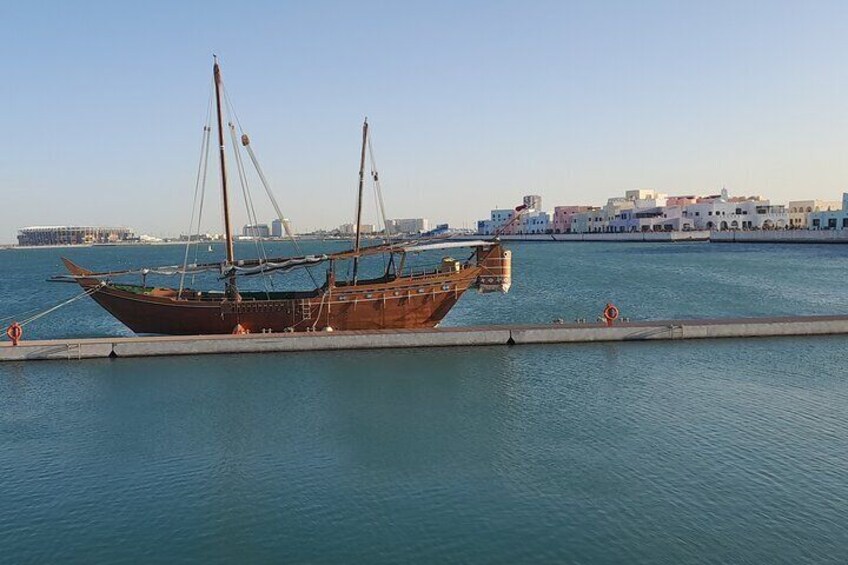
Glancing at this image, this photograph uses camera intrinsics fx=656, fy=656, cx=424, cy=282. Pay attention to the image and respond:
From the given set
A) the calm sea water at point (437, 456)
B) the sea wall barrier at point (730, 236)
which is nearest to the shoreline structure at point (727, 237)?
the sea wall barrier at point (730, 236)

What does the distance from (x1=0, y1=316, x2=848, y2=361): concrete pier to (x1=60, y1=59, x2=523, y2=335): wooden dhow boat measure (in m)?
2.58

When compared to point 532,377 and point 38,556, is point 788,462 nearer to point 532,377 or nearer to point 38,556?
point 532,377

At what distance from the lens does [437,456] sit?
1703 cm

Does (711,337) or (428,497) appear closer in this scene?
(428,497)

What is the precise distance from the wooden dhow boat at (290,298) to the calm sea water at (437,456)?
437cm

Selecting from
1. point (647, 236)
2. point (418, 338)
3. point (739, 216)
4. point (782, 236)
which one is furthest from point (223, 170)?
point (739, 216)

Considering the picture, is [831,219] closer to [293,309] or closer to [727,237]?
[727,237]

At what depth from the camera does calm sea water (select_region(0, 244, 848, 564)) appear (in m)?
12.9

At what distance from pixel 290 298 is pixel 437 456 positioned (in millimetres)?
20291

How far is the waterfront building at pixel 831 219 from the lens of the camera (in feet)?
421

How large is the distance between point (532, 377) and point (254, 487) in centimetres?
1280

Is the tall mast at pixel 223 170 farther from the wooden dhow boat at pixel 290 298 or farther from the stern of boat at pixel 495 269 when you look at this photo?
the stern of boat at pixel 495 269

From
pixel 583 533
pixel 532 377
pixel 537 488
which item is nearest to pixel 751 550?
pixel 583 533

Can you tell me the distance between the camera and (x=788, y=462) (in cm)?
1625
